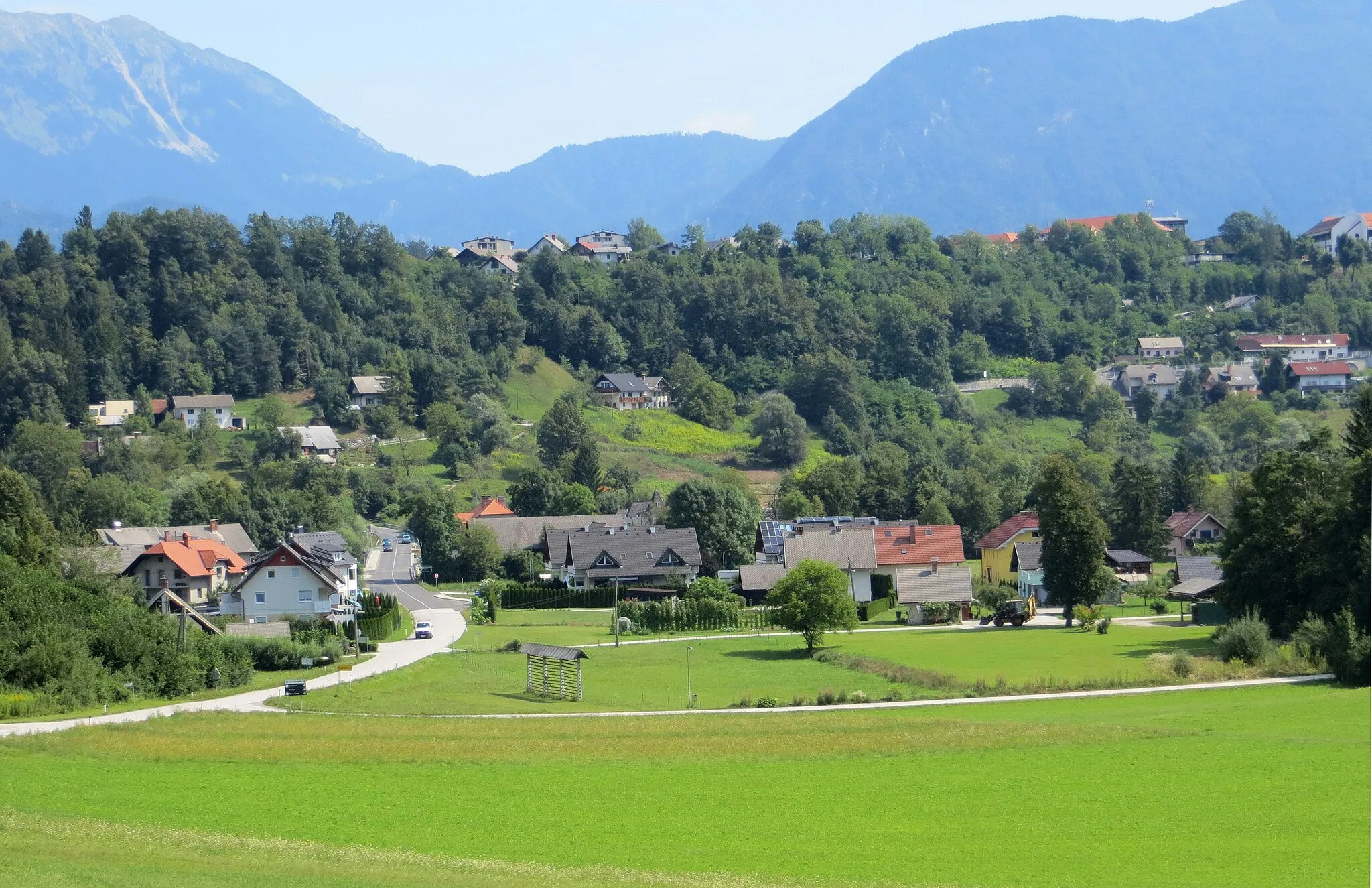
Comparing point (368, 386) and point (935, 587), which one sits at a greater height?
point (368, 386)

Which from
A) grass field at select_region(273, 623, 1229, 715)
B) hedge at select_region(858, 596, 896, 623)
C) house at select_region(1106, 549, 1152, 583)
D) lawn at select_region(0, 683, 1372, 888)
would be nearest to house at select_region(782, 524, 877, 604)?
hedge at select_region(858, 596, 896, 623)

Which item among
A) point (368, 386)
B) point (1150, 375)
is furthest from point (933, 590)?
point (1150, 375)

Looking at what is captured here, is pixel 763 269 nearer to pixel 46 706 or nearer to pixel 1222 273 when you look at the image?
pixel 1222 273

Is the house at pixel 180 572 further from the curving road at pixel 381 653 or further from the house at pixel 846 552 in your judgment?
the house at pixel 846 552

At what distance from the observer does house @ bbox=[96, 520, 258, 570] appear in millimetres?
80438

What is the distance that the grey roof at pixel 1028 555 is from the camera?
73.9m

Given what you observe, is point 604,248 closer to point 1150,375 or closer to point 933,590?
point 1150,375

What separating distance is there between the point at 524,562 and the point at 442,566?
5324 millimetres

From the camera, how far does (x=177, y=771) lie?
25953mm

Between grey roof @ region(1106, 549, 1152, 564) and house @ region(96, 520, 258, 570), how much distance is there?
45772mm

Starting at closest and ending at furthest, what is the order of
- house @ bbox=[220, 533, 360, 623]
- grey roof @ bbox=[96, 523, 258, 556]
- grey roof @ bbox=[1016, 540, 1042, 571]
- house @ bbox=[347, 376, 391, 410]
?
house @ bbox=[220, 533, 360, 623], grey roof @ bbox=[1016, 540, 1042, 571], grey roof @ bbox=[96, 523, 258, 556], house @ bbox=[347, 376, 391, 410]

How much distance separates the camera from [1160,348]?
15388 cm

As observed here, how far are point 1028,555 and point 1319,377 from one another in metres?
78.8

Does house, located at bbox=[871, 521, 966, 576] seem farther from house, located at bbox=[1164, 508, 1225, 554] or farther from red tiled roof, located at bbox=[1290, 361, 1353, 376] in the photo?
red tiled roof, located at bbox=[1290, 361, 1353, 376]
